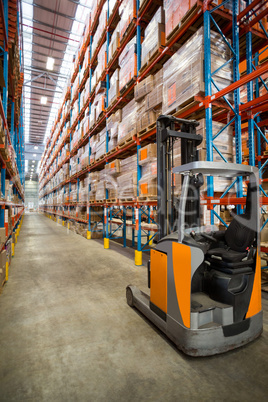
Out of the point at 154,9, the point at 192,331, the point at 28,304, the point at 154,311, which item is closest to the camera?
the point at 192,331

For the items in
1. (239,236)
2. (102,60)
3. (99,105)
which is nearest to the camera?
(239,236)

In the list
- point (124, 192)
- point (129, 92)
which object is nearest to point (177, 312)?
point (124, 192)

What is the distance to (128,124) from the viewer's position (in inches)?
233

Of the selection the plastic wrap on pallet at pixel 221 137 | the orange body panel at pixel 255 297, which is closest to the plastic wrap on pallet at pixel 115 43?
the plastic wrap on pallet at pixel 221 137

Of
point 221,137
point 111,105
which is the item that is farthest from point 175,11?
point 111,105

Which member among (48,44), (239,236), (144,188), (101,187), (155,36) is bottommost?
(239,236)

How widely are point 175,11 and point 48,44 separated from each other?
50.7 ft

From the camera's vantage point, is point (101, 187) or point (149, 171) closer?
point (149, 171)

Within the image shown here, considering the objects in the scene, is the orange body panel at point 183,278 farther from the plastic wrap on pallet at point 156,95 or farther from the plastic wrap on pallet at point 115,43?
the plastic wrap on pallet at point 115,43

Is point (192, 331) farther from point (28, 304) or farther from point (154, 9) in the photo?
point (154, 9)

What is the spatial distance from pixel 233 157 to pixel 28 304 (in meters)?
3.97

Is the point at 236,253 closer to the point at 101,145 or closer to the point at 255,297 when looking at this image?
the point at 255,297

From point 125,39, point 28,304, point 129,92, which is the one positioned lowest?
point 28,304

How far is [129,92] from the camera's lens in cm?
616
